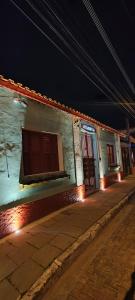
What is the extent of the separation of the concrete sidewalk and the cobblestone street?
0.66 feet

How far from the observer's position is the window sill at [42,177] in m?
5.32

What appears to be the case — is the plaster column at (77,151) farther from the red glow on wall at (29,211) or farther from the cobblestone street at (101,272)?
the cobblestone street at (101,272)

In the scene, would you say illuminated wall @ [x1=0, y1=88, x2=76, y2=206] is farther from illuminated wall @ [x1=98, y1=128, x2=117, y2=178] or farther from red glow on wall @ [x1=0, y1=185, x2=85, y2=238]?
illuminated wall @ [x1=98, y1=128, x2=117, y2=178]

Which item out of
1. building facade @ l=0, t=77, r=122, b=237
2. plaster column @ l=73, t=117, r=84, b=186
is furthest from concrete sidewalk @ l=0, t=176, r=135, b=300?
plaster column @ l=73, t=117, r=84, b=186

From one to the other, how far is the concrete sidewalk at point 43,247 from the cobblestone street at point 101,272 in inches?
7.9

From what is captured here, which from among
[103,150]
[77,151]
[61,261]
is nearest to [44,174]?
[77,151]

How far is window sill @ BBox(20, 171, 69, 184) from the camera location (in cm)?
532

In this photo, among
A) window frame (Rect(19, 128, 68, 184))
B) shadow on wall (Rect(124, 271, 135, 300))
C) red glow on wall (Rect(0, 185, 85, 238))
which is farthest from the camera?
window frame (Rect(19, 128, 68, 184))

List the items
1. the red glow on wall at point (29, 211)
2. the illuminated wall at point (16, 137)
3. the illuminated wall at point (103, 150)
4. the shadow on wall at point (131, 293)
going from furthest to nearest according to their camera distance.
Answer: the illuminated wall at point (103, 150) < the illuminated wall at point (16, 137) < the red glow on wall at point (29, 211) < the shadow on wall at point (131, 293)

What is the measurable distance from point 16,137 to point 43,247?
9.23 ft

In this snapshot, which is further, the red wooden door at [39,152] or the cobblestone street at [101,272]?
the red wooden door at [39,152]

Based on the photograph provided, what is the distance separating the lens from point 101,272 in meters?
3.17

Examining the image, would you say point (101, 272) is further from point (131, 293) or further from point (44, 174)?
point (44, 174)

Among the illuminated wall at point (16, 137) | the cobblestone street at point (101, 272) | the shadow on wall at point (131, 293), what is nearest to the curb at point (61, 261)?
the cobblestone street at point (101, 272)
